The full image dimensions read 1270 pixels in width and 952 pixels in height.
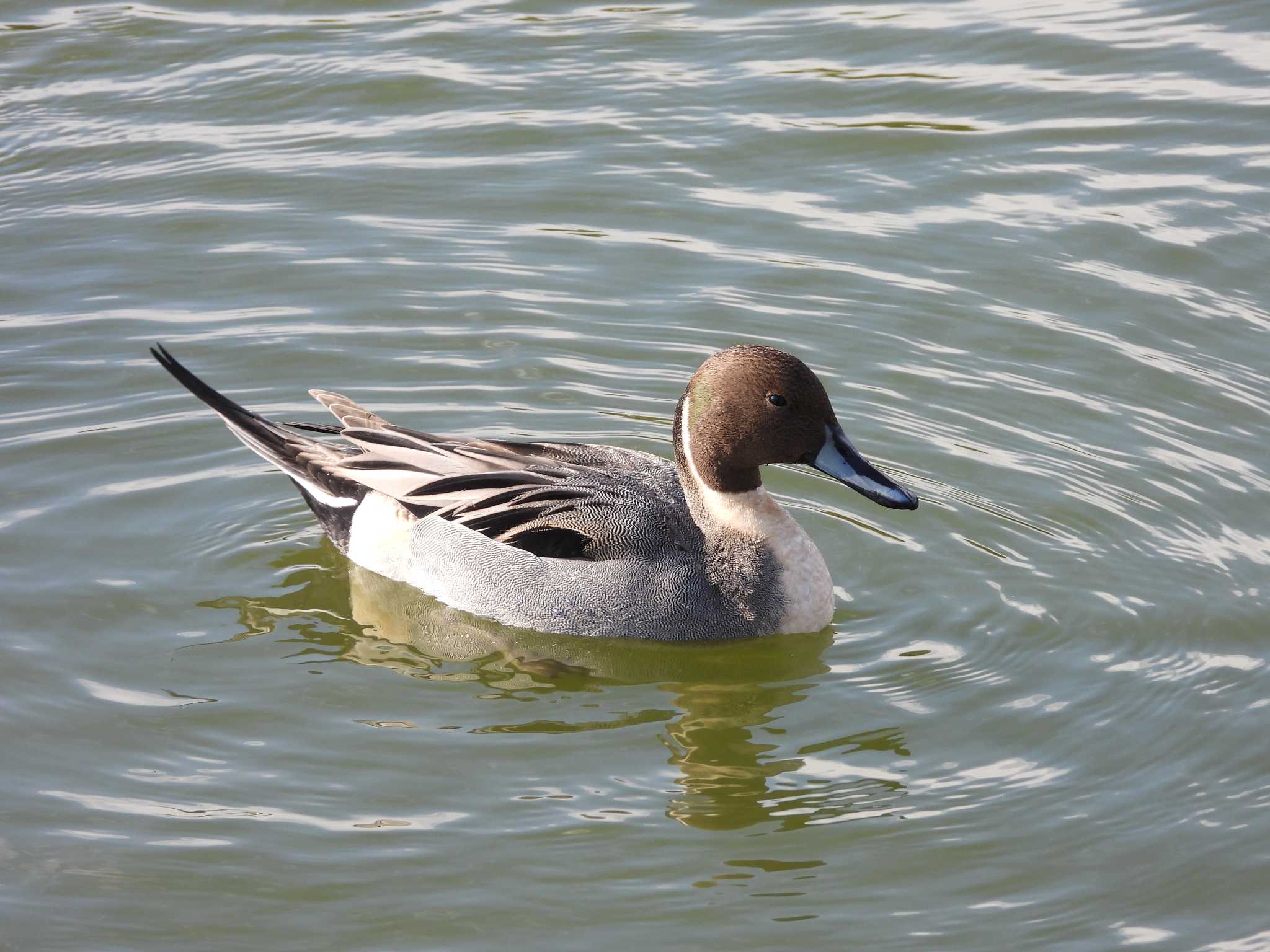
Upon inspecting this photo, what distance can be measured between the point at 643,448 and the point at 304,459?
1.76 metres

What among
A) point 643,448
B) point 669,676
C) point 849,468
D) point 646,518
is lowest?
point 669,676

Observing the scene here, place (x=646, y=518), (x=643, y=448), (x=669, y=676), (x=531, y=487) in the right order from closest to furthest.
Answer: (x=669, y=676) < (x=646, y=518) < (x=531, y=487) < (x=643, y=448)

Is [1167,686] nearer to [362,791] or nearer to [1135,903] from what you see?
[1135,903]

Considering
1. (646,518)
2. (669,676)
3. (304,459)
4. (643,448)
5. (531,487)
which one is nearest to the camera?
(669,676)

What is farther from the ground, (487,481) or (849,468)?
(849,468)

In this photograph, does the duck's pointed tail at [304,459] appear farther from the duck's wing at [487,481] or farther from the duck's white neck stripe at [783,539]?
the duck's white neck stripe at [783,539]

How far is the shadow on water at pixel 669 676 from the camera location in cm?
611

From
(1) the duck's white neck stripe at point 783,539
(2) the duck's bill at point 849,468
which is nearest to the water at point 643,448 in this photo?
(1) the duck's white neck stripe at point 783,539

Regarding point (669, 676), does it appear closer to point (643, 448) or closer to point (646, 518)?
point (646, 518)

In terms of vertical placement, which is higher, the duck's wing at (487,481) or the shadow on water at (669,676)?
the duck's wing at (487,481)

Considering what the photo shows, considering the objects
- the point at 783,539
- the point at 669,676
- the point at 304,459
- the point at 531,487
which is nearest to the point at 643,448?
the point at 531,487

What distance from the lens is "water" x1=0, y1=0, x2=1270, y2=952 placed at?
18.6 feet

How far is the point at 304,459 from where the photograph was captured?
771cm

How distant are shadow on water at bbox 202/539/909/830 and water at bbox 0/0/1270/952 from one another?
1.0 inches
